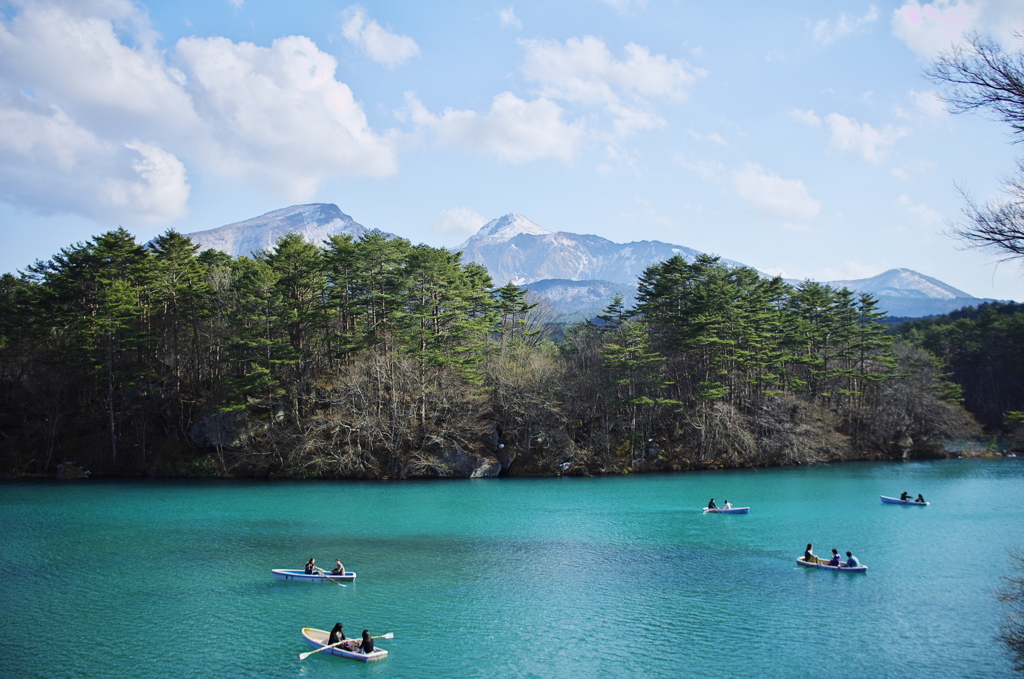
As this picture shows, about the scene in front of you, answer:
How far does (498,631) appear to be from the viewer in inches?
716

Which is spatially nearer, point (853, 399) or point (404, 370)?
point (404, 370)

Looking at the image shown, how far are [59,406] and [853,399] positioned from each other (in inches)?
2792

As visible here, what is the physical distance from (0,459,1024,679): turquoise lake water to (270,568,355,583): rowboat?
34cm

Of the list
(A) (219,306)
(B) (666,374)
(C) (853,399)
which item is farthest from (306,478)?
(C) (853,399)

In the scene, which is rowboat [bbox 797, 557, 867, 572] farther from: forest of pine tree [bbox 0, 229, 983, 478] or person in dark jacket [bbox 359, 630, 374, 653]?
forest of pine tree [bbox 0, 229, 983, 478]

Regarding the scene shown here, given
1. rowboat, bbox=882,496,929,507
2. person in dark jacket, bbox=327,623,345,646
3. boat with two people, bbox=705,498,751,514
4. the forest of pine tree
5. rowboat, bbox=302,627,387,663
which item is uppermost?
the forest of pine tree

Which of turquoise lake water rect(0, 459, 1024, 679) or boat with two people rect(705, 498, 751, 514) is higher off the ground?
boat with two people rect(705, 498, 751, 514)

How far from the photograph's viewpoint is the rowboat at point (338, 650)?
1627cm

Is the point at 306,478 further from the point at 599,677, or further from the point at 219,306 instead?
the point at 599,677

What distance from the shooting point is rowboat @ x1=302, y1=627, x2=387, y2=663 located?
53.4 ft

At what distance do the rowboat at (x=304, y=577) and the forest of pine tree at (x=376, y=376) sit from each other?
23688 millimetres

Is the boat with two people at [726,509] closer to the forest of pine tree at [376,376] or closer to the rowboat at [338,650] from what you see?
the forest of pine tree at [376,376]

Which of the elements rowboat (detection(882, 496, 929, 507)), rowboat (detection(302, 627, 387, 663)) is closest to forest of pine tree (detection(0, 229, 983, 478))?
rowboat (detection(882, 496, 929, 507))

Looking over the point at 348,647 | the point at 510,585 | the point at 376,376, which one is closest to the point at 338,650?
the point at 348,647
